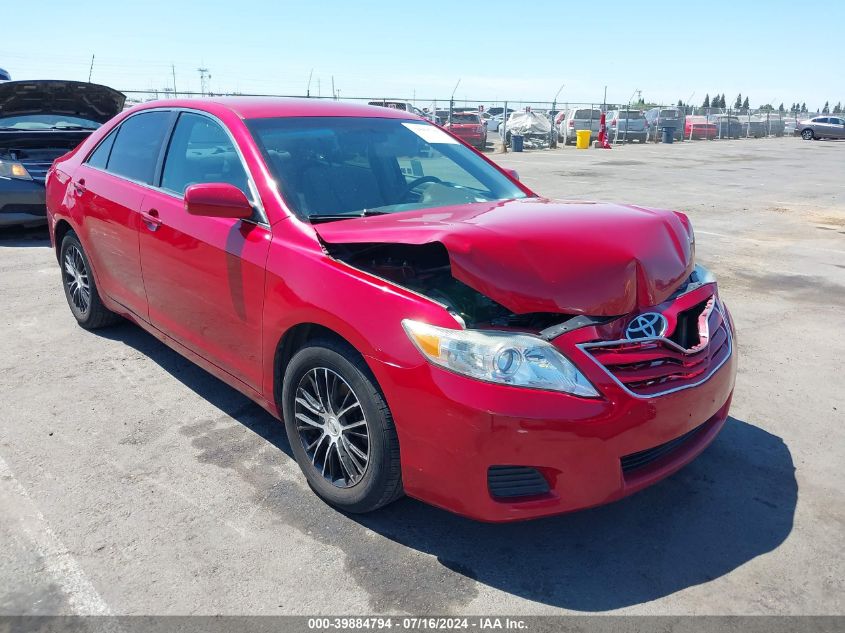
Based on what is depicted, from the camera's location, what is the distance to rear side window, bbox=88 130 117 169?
4680 mm

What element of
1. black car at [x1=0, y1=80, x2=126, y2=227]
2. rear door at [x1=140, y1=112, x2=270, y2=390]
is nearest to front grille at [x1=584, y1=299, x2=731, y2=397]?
rear door at [x1=140, y1=112, x2=270, y2=390]

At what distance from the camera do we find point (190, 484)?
3.21m

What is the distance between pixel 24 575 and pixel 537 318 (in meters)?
2.15

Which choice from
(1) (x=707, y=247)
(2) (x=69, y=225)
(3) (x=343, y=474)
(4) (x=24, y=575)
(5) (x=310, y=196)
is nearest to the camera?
(4) (x=24, y=575)

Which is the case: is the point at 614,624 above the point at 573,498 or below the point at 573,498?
below

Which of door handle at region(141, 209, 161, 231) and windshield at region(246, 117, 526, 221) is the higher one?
windshield at region(246, 117, 526, 221)

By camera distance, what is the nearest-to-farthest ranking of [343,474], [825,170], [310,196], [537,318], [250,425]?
[537,318]
[343,474]
[310,196]
[250,425]
[825,170]

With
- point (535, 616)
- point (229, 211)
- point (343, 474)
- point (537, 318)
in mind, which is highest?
point (229, 211)

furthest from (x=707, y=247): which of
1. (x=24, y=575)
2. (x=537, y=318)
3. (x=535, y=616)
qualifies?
(x=24, y=575)

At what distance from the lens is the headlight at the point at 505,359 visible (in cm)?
244

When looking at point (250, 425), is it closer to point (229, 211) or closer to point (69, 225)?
point (229, 211)

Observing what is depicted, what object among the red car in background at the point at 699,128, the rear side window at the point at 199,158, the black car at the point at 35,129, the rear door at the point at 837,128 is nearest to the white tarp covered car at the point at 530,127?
the red car in background at the point at 699,128

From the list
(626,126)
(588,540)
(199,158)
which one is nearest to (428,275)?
(588,540)

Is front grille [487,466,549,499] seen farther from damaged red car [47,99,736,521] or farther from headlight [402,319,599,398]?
headlight [402,319,599,398]
